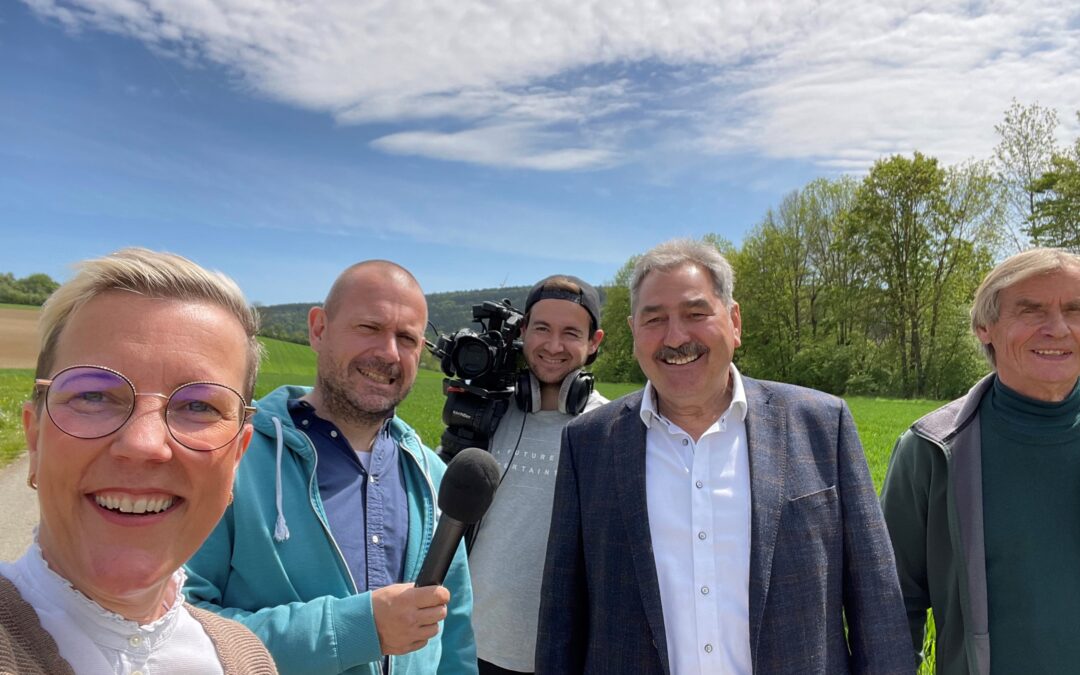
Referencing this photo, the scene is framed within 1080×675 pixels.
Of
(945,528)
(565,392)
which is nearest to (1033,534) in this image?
(945,528)

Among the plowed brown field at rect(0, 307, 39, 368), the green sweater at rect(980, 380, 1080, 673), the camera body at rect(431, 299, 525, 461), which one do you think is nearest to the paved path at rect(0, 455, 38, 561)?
the camera body at rect(431, 299, 525, 461)

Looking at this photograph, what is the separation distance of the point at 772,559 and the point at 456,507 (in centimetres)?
123

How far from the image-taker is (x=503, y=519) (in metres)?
3.15

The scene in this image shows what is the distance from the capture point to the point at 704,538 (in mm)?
2340

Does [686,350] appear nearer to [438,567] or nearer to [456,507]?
[456,507]

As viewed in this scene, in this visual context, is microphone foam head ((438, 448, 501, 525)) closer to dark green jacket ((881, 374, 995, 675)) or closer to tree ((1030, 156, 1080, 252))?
dark green jacket ((881, 374, 995, 675))

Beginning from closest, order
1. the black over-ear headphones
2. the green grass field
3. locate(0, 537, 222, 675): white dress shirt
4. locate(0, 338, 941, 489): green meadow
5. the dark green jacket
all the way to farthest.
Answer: locate(0, 537, 222, 675): white dress shirt → the dark green jacket → the black over-ear headphones → locate(0, 338, 941, 489): green meadow → the green grass field

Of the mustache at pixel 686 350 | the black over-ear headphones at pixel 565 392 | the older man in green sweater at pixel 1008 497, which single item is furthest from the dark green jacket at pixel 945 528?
the black over-ear headphones at pixel 565 392

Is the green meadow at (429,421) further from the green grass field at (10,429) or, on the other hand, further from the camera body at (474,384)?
the camera body at (474,384)

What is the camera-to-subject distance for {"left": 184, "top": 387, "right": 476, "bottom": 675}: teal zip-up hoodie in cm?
188

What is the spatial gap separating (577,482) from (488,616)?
0.92 meters

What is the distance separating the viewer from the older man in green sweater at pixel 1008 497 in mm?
2496

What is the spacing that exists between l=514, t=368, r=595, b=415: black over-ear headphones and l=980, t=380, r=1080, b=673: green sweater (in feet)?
5.72

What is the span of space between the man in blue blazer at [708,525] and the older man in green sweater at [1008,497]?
0.45 m
